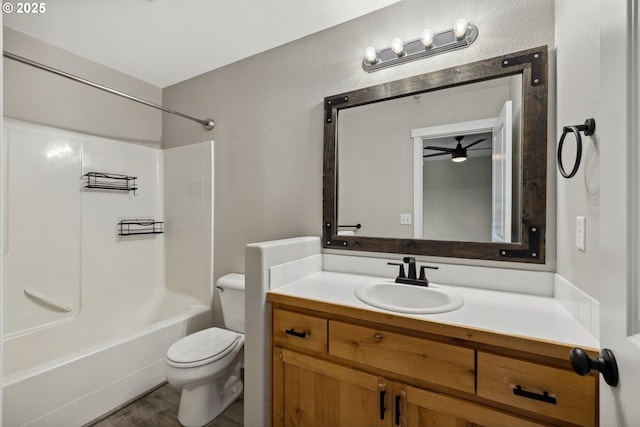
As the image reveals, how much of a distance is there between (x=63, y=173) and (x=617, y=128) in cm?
285

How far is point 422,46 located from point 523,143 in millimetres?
735

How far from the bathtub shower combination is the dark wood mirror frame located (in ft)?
5.08

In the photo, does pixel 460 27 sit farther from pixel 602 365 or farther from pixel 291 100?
pixel 602 365

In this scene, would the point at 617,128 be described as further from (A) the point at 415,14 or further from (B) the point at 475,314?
(A) the point at 415,14

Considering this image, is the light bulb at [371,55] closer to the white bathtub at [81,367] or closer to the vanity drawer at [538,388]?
the vanity drawer at [538,388]

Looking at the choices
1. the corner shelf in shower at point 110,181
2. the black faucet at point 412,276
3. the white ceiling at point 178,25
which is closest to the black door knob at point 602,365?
the black faucet at point 412,276

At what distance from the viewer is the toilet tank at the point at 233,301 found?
6.56 ft

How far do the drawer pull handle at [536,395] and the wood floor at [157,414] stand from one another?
1.48 m

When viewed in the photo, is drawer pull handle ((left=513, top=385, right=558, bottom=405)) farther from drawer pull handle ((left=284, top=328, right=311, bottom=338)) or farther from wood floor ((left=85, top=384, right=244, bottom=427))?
wood floor ((left=85, top=384, right=244, bottom=427))

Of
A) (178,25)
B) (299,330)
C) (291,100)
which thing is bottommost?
(299,330)

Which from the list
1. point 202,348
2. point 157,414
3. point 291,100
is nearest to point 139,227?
point 202,348

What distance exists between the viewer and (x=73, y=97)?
7.12 feet

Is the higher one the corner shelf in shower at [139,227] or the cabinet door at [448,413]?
the corner shelf in shower at [139,227]

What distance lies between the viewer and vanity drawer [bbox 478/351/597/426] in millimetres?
817
